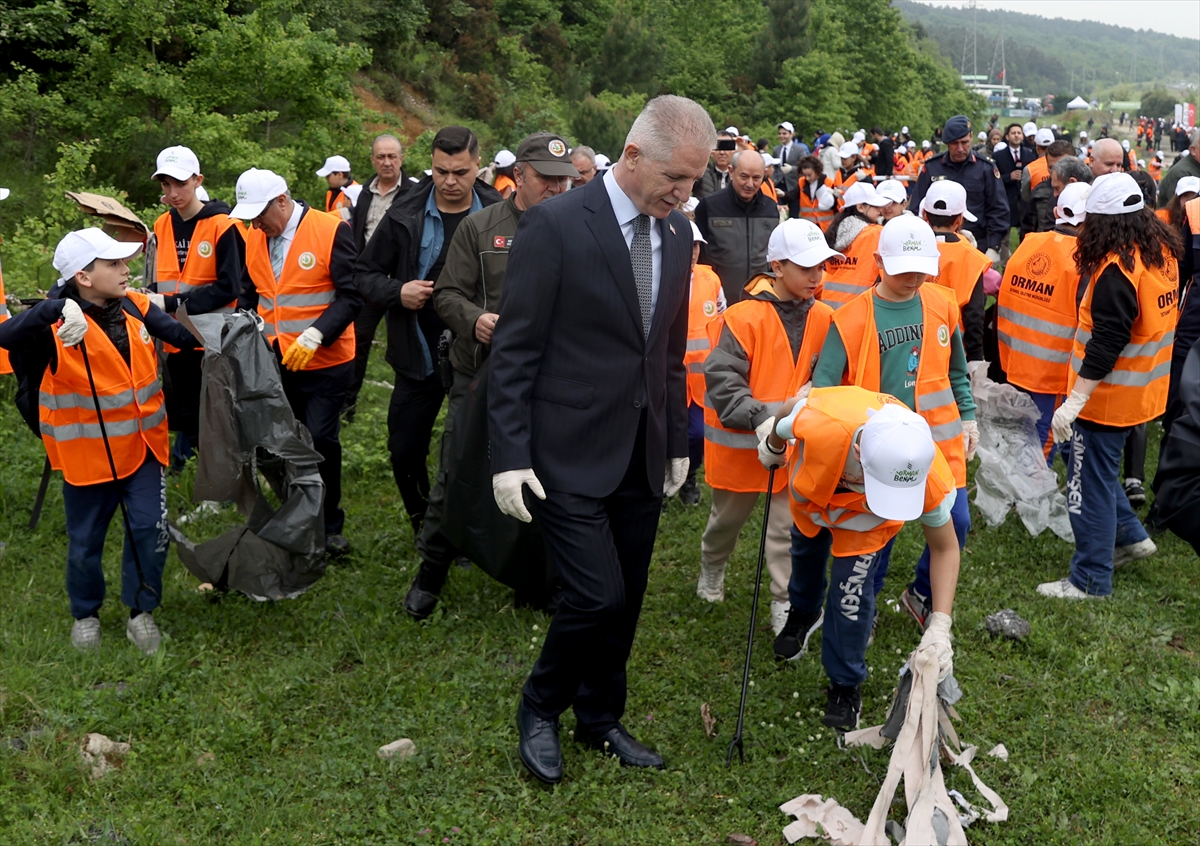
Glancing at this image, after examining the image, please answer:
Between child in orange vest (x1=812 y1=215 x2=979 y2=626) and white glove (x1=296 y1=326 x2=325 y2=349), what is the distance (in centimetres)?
259

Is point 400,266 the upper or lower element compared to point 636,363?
lower

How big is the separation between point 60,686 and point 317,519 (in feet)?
4.20

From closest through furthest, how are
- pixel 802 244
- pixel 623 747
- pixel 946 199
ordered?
pixel 623 747 < pixel 802 244 < pixel 946 199

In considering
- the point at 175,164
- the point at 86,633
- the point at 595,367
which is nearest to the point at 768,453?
the point at 595,367

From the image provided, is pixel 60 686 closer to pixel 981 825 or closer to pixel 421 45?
pixel 981 825

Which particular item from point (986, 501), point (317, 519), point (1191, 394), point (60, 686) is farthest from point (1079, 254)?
point (60, 686)

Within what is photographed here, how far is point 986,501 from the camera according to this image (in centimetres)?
641

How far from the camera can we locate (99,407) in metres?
4.68

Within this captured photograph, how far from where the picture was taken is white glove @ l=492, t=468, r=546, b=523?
3.33 metres

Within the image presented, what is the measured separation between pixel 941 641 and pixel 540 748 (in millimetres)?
1464

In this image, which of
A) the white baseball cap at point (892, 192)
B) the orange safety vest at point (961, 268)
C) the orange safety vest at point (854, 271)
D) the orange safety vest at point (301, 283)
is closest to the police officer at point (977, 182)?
the white baseball cap at point (892, 192)

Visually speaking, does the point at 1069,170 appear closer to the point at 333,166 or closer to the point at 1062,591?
the point at 1062,591

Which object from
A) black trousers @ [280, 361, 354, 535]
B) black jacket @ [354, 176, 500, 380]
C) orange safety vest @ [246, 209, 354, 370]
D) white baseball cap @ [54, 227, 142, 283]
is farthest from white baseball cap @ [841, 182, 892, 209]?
white baseball cap @ [54, 227, 142, 283]

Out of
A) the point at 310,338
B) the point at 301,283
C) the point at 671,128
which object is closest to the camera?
the point at 671,128
